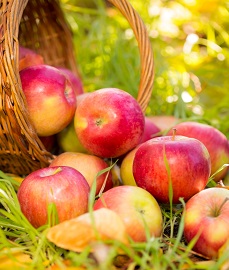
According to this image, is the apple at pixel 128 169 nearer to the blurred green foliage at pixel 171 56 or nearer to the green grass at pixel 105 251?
the green grass at pixel 105 251

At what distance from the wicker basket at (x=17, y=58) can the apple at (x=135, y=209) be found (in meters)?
0.32

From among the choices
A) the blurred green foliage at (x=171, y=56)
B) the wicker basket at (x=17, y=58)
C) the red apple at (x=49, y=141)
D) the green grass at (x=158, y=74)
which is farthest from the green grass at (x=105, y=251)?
the blurred green foliage at (x=171, y=56)

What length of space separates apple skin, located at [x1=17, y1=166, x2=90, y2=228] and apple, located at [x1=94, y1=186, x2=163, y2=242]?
2.1 inches

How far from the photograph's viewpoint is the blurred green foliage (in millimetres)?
1978

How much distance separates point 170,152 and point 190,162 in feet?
0.16

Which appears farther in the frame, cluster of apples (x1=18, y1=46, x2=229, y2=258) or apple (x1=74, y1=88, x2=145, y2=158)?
apple (x1=74, y1=88, x2=145, y2=158)

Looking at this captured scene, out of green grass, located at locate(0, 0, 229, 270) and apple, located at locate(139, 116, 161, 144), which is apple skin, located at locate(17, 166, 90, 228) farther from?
apple, located at locate(139, 116, 161, 144)

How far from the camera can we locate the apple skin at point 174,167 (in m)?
1.04

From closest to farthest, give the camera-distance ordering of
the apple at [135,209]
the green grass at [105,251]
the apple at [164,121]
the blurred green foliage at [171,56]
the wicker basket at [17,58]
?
the green grass at [105,251] < the apple at [135,209] < the wicker basket at [17,58] < the apple at [164,121] < the blurred green foliage at [171,56]

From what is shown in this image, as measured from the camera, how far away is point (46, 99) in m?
1.26

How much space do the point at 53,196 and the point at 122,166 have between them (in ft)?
1.03

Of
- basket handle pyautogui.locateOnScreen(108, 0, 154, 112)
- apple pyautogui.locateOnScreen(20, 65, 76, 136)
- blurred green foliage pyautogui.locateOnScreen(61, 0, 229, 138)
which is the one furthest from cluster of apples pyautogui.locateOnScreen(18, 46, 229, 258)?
blurred green foliage pyautogui.locateOnScreen(61, 0, 229, 138)

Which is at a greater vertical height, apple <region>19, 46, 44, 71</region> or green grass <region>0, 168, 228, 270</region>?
apple <region>19, 46, 44, 71</region>

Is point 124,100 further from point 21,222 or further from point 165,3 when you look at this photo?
point 165,3
